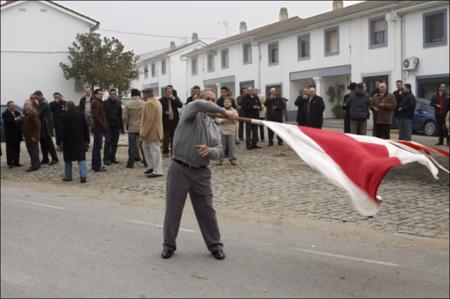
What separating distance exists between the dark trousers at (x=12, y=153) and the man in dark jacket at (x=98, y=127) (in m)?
3.34

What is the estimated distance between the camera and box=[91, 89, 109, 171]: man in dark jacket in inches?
506

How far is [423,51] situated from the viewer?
2519 cm

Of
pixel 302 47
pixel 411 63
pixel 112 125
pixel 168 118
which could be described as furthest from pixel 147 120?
pixel 302 47

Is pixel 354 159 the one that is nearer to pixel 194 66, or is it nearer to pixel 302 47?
pixel 302 47

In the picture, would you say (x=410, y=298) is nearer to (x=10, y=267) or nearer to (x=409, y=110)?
(x=10, y=267)

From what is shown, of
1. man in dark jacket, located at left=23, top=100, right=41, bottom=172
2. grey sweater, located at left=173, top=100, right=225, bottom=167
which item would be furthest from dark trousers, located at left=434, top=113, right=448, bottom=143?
grey sweater, located at left=173, top=100, right=225, bottom=167

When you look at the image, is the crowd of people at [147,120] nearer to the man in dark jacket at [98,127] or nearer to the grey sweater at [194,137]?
the man in dark jacket at [98,127]

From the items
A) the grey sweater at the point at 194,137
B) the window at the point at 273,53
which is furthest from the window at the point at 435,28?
the grey sweater at the point at 194,137

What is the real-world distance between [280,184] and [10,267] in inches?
215

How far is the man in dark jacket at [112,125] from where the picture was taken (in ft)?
43.7

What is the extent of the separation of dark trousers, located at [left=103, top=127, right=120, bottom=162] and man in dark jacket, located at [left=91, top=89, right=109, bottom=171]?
0.82 ft

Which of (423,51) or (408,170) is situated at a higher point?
(423,51)

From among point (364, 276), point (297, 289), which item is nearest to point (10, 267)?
point (297, 289)

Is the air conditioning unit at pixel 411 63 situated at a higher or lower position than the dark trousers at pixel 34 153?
higher
